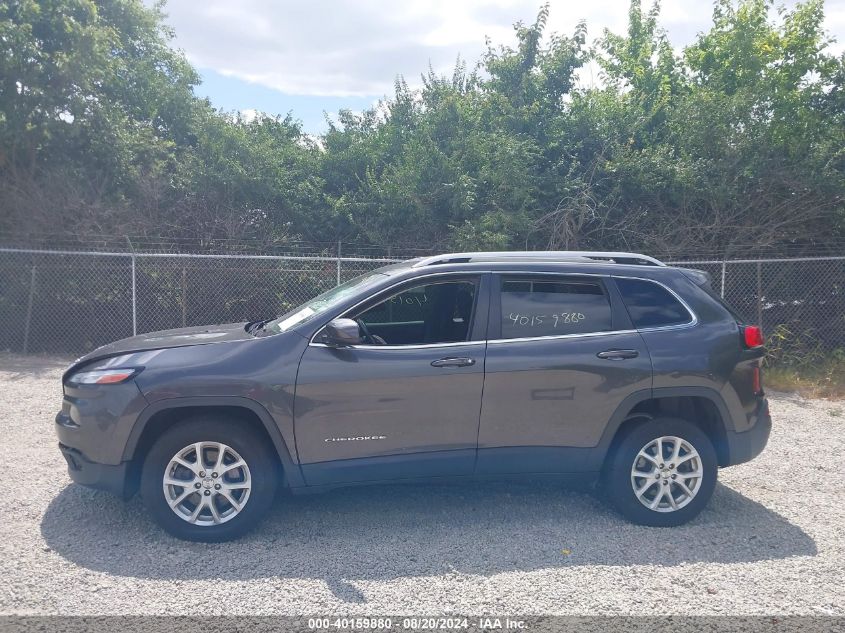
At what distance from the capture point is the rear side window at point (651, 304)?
507cm

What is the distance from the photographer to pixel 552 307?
4988 millimetres

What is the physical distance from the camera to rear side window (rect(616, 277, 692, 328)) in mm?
5066

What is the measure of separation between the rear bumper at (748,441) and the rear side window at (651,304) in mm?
870

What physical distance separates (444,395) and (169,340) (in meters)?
1.98

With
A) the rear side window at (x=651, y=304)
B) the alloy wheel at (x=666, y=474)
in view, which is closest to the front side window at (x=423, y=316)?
A: the rear side window at (x=651, y=304)

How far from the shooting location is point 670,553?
4.52m

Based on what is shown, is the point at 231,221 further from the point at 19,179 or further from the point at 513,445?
the point at 513,445

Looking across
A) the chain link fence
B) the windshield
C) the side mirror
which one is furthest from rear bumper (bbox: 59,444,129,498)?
the chain link fence

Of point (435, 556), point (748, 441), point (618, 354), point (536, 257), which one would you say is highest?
point (536, 257)

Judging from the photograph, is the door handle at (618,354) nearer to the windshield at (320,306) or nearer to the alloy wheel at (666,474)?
the alloy wheel at (666,474)

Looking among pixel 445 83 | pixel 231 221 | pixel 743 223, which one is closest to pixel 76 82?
pixel 231 221

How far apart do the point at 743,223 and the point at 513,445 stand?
776 cm

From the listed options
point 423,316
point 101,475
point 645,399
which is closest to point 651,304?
point 645,399

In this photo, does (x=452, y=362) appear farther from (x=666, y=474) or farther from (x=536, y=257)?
(x=666, y=474)
